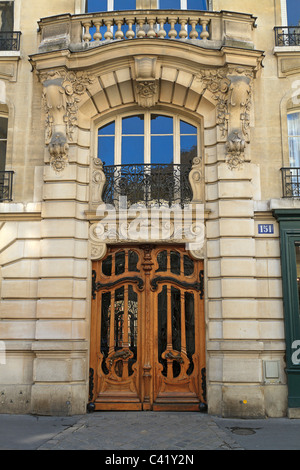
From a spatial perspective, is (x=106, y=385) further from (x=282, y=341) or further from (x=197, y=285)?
(x=282, y=341)

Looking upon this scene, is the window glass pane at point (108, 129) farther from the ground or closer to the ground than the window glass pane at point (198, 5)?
closer to the ground

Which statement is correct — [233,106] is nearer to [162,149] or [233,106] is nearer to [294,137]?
[294,137]

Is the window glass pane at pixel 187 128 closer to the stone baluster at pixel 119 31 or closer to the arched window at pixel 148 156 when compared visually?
the arched window at pixel 148 156

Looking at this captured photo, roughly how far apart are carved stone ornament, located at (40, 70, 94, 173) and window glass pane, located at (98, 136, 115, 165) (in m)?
0.77

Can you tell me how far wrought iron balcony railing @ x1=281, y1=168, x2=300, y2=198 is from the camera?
31.0 feet

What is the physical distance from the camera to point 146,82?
31.6 ft

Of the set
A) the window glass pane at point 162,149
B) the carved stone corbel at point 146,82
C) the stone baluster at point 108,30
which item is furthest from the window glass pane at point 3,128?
the window glass pane at point 162,149

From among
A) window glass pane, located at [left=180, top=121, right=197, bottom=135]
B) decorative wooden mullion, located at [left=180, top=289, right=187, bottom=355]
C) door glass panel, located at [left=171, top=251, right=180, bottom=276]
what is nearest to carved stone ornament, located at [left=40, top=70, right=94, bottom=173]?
window glass pane, located at [left=180, top=121, right=197, bottom=135]

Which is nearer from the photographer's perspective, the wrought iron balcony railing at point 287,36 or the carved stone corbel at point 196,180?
the carved stone corbel at point 196,180

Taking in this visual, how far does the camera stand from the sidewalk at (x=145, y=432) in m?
6.55

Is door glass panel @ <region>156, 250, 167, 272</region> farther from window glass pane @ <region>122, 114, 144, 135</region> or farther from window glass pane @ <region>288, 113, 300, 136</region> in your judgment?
window glass pane @ <region>288, 113, 300, 136</region>

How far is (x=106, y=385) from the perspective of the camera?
30.0 feet

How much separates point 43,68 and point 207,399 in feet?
24.6
